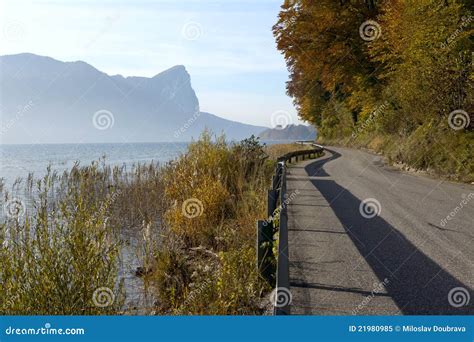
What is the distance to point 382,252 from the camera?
7668 mm

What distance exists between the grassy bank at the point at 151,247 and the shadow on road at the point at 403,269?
182 cm

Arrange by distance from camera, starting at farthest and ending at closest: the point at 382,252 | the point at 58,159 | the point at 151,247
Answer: the point at 58,159 < the point at 151,247 < the point at 382,252

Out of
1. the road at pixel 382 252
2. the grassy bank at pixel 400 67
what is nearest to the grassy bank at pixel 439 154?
the grassy bank at pixel 400 67

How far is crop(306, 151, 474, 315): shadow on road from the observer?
539 centimetres

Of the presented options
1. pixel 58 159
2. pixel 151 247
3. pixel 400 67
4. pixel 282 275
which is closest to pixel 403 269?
pixel 282 275

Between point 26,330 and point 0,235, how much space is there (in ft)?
6.91

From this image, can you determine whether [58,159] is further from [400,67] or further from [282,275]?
[282,275]

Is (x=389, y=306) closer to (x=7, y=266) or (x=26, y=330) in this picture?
(x=26, y=330)

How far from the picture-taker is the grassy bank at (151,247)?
543cm

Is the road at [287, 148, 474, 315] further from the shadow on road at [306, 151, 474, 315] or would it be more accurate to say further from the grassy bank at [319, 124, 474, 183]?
the grassy bank at [319, 124, 474, 183]

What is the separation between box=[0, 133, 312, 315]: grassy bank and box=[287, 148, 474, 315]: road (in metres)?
0.87

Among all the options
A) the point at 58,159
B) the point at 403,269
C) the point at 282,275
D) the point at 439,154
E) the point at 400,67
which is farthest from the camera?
the point at 58,159

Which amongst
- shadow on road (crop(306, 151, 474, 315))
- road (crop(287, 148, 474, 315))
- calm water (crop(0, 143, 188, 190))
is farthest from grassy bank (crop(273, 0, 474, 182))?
calm water (crop(0, 143, 188, 190))

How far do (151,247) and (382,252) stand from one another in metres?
4.89
